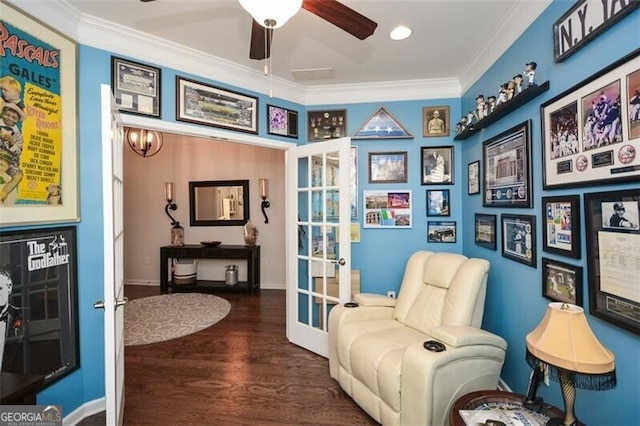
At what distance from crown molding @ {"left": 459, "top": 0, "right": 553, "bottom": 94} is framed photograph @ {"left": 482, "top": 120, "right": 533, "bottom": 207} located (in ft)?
2.00

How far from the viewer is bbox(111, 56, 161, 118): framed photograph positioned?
2211 millimetres

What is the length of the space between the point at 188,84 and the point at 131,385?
8.02 feet

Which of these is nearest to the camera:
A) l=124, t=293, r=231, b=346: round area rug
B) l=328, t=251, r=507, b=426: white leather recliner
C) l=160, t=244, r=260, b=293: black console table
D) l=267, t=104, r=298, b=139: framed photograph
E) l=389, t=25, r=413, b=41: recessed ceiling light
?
l=328, t=251, r=507, b=426: white leather recliner

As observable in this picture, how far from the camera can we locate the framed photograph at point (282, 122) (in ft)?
10.0

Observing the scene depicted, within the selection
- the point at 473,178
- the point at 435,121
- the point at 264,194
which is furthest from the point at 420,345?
the point at 264,194

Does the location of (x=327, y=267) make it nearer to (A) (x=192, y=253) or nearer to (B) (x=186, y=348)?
(B) (x=186, y=348)

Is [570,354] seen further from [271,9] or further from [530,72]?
[271,9]

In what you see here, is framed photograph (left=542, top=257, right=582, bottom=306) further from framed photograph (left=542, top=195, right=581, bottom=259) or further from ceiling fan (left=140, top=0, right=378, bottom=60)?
ceiling fan (left=140, top=0, right=378, bottom=60)

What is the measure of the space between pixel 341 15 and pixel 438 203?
222 centimetres

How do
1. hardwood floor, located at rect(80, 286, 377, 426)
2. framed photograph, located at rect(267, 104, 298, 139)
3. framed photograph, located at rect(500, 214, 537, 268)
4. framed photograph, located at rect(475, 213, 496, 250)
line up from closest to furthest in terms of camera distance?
1. framed photograph, located at rect(500, 214, 537, 268)
2. hardwood floor, located at rect(80, 286, 377, 426)
3. framed photograph, located at rect(475, 213, 496, 250)
4. framed photograph, located at rect(267, 104, 298, 139)

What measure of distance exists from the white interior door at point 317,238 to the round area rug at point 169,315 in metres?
1.32

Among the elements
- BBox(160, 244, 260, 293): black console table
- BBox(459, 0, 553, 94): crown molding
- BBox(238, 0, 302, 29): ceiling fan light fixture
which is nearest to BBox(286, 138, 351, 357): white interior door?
BBox(459, 0, 553, 94): crown molding

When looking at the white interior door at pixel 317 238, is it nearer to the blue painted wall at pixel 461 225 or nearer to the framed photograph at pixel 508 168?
the blue painted wall at pixel 461 225

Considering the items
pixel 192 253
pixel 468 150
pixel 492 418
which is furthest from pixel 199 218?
pixel 492 418
